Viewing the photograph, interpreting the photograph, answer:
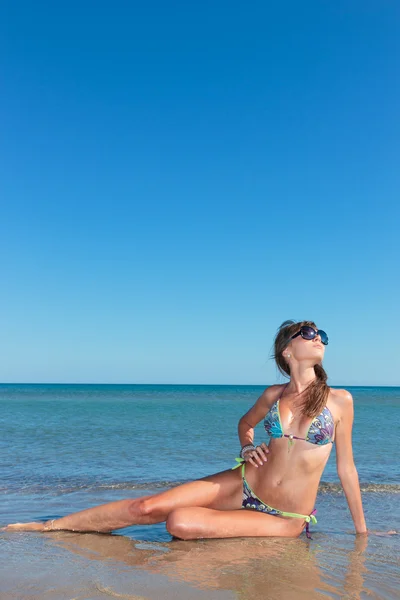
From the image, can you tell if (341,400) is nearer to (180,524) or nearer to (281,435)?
(281,435)

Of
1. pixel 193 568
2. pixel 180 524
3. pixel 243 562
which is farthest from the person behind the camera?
pixel 180 524

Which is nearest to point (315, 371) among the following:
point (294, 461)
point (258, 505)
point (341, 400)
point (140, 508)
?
point (341, 400)

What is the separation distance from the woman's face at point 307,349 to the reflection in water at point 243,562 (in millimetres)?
1681

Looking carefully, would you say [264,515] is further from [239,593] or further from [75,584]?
[75,584]

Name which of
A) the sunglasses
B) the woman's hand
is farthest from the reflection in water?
the sunglasses

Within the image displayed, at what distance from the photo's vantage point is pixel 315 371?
16.6 ft

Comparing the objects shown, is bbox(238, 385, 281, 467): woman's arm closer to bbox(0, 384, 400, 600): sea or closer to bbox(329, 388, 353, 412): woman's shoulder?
bbox(329, 388, 353, 412): woman's shoulder

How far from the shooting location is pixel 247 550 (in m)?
4.54

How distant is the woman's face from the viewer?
4863 mm

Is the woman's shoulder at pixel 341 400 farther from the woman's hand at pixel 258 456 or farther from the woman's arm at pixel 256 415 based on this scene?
the woman's hand at pixel 258 456

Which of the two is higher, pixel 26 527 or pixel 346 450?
pixel 346 450

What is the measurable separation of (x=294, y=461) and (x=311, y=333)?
1150mm

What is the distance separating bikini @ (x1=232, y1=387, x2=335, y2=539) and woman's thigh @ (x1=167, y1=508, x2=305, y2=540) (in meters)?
0.06

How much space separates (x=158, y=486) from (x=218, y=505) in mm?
3631
